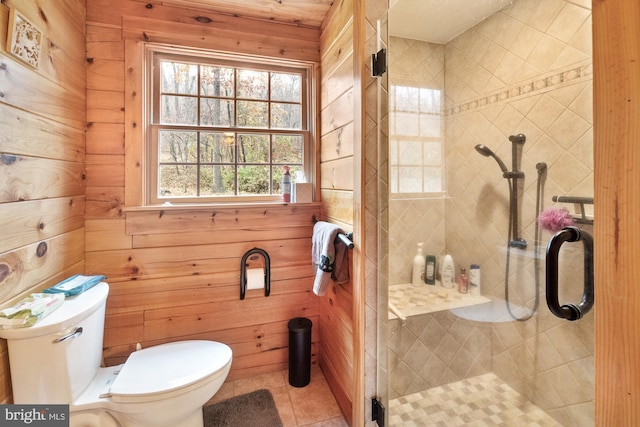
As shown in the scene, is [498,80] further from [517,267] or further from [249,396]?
[249,396]

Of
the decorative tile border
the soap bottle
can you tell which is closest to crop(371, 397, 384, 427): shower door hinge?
the soap bottle

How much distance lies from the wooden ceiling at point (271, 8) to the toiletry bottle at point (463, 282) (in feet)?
5.95

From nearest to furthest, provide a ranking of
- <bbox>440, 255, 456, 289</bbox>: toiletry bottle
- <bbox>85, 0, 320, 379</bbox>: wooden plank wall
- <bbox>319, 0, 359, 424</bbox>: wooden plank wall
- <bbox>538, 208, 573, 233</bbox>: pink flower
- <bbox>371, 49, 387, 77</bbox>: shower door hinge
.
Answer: <bbox>538, 208, 573, 233</bbox>: pink flower, <bbox>371, 49, 387, 77</bbox>: shower door hinge, <bbox>319, 0, 359, 424</bbox>: wooden plank wall, <bbox>85, 0, 320, 379</bbox>: wooden plank wall, <bbox>440, 255, 456, 289</bbox>: toiletry bottle

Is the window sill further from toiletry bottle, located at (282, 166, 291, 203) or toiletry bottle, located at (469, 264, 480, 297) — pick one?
toiletry bottle, located at (469, 264, 480, 297)

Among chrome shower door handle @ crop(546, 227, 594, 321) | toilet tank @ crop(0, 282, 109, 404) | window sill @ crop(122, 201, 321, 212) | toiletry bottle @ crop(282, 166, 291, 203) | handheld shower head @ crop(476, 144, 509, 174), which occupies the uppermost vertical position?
handheld shower head @ crop(476, 144, 509, 174)

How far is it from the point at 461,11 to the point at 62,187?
2.30 meters

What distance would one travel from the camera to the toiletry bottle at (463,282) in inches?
66.9

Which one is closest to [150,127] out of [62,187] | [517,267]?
[62,187]

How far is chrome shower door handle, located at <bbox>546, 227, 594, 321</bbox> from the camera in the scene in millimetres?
795

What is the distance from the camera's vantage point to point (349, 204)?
5.11 ft

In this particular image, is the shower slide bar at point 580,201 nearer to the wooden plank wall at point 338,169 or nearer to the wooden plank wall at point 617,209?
the wooden plank wall at point 617,209

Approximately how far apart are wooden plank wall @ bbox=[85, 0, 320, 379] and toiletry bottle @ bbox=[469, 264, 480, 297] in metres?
1.01

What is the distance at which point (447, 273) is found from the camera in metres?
1.77

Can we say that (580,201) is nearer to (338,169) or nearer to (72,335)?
(338,169)
